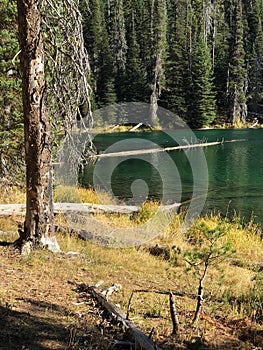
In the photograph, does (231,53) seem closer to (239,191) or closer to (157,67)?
(157,67)

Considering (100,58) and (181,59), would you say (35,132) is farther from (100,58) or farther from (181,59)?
(100,58)

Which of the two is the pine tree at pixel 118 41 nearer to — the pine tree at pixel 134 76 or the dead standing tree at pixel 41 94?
the pine tree at pixel 134 76

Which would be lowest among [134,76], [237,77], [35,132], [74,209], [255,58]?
[74,209]

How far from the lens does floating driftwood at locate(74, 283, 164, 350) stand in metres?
3.93

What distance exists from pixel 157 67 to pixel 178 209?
158 ft

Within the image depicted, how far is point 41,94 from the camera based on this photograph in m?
6.66

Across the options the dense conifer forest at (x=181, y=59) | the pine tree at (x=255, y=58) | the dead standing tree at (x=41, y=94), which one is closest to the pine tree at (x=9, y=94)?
the dead standing tree at (x=41, y=94)

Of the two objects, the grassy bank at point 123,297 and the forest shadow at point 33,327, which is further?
the grassy bank at point 123,297

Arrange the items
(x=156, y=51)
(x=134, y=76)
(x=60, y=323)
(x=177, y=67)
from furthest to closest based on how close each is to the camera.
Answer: (x=134, y=76) → (x=177, y=67) → (x=156, y=51) → (x=60, y=323)

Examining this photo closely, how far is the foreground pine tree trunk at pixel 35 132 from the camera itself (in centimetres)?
647

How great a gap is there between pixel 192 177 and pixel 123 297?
1714cm

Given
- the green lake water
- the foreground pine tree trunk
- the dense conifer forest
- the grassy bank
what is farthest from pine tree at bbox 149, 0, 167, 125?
the foreground pine tree trunk

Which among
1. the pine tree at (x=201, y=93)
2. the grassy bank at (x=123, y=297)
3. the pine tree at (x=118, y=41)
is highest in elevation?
the pine tree at (x=118, y=41)


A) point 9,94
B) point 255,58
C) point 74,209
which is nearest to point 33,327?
point 74,209
